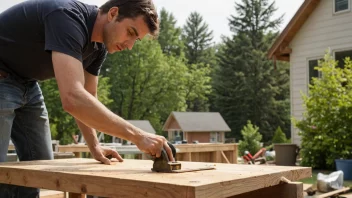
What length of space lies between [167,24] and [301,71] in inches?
1194

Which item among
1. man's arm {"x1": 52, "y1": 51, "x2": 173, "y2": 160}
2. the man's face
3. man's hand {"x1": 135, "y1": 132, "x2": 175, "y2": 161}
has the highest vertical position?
the man's face

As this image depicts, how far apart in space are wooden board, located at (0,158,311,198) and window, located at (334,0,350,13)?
11.5 metres

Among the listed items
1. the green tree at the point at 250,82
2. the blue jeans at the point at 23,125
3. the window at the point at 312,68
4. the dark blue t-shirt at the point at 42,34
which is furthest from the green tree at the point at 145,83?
the dark blue t-shirt at the point at 42,34

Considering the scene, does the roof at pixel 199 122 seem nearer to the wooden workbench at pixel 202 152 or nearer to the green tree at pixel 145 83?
the green tree at pixel 145 83

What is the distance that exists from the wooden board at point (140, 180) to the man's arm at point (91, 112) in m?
0.14

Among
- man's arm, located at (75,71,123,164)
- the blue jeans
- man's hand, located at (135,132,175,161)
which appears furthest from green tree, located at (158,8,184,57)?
man's hand, located at (135,132,175,161)

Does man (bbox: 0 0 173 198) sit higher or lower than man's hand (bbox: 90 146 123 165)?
higher

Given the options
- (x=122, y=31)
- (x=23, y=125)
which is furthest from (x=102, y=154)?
(x=122, y=31)

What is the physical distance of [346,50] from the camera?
12.5 m

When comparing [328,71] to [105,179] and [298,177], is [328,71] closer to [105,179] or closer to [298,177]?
[298,177]

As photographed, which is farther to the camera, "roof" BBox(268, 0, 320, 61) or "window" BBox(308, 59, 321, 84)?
"roof" BBox(268, 0, 320, 61)

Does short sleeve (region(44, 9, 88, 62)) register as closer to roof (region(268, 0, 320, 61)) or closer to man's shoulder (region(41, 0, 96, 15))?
man's shoulder (region(41, 0, 96, 15))

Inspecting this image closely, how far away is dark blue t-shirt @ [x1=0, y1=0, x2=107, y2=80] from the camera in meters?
2.23

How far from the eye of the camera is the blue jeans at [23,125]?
2.55 metres
